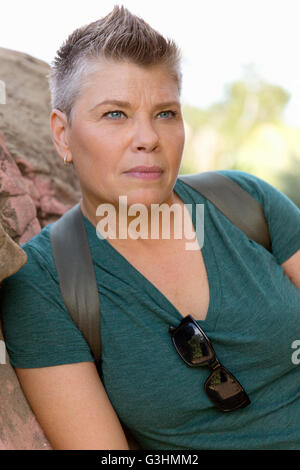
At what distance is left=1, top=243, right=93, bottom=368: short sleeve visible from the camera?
194 cm

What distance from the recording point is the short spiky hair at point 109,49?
6.81 feet

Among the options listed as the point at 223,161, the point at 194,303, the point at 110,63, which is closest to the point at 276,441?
the point at 194,303

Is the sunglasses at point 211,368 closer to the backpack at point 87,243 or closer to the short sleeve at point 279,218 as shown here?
the backpack at point 87,243

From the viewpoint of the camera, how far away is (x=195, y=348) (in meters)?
1.97

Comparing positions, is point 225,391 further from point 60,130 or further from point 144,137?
point 60,130

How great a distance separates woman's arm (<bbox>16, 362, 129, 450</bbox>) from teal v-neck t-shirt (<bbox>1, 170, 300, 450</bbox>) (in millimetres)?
43

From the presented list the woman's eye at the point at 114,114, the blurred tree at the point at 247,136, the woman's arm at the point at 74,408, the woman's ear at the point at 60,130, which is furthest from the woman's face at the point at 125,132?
the blurred tree at the point at 247,136

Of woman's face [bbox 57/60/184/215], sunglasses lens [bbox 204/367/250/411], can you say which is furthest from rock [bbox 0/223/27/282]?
sunglasses lens [bbox 204/367/250/411]

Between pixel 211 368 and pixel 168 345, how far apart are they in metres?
0.17

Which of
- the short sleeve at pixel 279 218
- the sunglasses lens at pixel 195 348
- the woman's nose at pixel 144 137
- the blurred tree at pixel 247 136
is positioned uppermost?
the woman's nose at pixel 144 137

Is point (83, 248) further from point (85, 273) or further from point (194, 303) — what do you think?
point (194, 303)

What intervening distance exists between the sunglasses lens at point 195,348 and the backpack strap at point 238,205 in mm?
512

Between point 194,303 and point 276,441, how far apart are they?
0.55 m

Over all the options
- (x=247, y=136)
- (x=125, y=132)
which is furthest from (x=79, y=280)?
(x=247, y=136)
